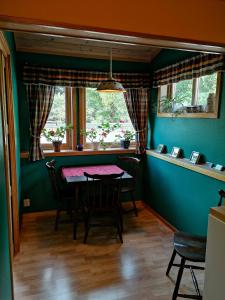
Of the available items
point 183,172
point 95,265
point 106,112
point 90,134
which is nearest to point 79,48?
point 106,112

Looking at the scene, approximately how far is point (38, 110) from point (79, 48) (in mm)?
1102

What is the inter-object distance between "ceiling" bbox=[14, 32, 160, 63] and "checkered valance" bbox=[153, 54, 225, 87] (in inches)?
17.4

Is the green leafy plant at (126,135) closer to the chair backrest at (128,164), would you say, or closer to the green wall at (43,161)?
the chair backrest at (128,164)

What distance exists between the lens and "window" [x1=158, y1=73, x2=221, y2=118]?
8.77ft

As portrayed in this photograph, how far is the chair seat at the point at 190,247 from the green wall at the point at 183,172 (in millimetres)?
575

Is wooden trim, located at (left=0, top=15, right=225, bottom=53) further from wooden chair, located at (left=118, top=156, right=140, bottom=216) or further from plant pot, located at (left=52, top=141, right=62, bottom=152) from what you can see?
plant pot, located at (left=52, top=141, right=62, bottom=152)

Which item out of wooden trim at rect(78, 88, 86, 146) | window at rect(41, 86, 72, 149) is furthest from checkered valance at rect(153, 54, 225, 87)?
window at rect(41, 86, 72, 149)

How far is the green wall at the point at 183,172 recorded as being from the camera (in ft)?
8.63

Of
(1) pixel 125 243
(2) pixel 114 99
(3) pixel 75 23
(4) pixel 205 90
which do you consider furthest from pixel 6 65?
(1) pixel 125 243

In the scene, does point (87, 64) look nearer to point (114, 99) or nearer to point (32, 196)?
point (114, 99)

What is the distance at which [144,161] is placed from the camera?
4.22 meters

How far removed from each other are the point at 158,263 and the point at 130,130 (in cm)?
224

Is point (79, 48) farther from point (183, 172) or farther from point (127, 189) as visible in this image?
point (183, 172)

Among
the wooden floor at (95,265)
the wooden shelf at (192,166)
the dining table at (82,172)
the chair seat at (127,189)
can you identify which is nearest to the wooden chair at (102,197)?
the dining table at (82,172)
